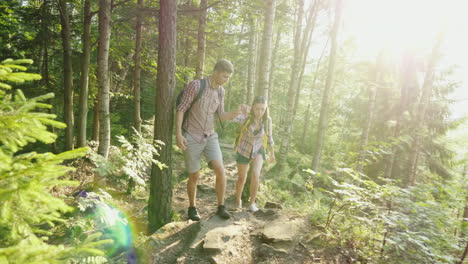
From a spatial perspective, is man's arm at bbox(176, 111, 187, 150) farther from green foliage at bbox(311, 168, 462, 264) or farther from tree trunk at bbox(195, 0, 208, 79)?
tree trunk at bbox(195, 0, 208, 79)

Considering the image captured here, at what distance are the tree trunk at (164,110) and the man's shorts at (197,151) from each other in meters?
0.34

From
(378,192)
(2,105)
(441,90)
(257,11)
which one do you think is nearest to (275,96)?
(441,90)

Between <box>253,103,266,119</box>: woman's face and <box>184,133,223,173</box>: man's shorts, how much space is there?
109 centimetres

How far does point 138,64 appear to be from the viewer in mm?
7520

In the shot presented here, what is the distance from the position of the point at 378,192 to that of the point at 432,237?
0.90 metres

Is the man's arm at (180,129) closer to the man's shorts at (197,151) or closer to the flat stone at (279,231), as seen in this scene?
the man's shorts at (197,151)

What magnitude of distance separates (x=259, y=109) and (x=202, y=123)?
131cm

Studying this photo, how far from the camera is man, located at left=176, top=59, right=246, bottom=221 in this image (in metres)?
4.14

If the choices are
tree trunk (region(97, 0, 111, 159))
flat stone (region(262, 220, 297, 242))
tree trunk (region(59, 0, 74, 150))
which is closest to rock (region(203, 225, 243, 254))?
flat stone (region(262, 220, 297, 242))

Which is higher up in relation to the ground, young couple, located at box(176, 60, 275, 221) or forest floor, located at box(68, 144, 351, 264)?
young couple, located at box(176, 60, 275, 221)

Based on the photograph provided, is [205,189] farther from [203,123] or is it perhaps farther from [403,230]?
[403,230]

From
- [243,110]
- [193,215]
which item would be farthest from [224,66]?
[193,215]

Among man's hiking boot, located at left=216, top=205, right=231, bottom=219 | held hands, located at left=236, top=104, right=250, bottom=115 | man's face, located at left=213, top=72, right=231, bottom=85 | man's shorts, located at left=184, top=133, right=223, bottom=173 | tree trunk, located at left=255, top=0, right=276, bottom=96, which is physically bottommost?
man's hiking boot, located at left=216, top=205, right=231, bottom=219

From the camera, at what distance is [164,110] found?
4242 millimetres
